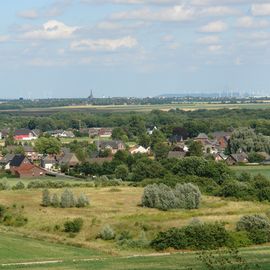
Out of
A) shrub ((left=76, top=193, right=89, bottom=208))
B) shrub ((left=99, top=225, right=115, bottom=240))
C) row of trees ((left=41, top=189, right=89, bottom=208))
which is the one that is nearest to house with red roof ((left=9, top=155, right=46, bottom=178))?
row of trees ((left=41, top=189, right=89, bottom=208))

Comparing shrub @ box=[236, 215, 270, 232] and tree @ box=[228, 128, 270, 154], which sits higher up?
shrub @ box=[236, 215, 270, 232]

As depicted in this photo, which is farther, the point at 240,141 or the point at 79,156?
the point at 240,141

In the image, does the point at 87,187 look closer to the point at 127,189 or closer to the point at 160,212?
the point at 127,189

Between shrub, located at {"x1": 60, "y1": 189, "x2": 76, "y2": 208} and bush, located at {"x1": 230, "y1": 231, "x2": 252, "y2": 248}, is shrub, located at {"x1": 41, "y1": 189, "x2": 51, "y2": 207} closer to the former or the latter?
shrub, located at {"x1": 60, "y1": 189, "x2": 76, "y2": 208}

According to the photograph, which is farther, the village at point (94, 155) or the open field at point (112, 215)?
the village at point (94, 155)

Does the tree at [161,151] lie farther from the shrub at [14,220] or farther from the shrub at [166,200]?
the shrub at [14,220]

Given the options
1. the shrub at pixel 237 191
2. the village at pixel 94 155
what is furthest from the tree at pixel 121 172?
the shrub at pixel 237 191

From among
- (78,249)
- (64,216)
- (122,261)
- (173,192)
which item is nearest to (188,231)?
(78,249)
